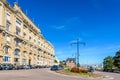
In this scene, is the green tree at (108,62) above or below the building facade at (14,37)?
below

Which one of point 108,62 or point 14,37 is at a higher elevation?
point 14,37

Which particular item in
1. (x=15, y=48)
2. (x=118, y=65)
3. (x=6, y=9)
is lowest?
(x=118, y=65)

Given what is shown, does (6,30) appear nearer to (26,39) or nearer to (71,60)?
(26,39)

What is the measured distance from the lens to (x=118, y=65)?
302 ft

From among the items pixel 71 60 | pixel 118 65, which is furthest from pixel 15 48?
pixel 71 60

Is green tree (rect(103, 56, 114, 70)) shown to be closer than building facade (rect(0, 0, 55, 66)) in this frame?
No

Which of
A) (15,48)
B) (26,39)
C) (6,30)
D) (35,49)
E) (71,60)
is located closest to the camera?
(6,30)

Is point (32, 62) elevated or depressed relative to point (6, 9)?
depressed

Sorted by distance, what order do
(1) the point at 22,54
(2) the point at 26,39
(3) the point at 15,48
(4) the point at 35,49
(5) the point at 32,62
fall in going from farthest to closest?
(4) the point at 35,49, (5) the point at 32,62, (2) the point at 26,39, (1) the point at 22,54, (3) the point at 15,48

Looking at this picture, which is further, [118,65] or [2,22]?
[118,65]

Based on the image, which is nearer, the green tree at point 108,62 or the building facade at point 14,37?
the building facade at point 14,37

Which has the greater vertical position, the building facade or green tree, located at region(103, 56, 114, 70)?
the building facade

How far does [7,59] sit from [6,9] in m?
15.3

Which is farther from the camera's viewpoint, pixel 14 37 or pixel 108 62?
pixel 108 62
